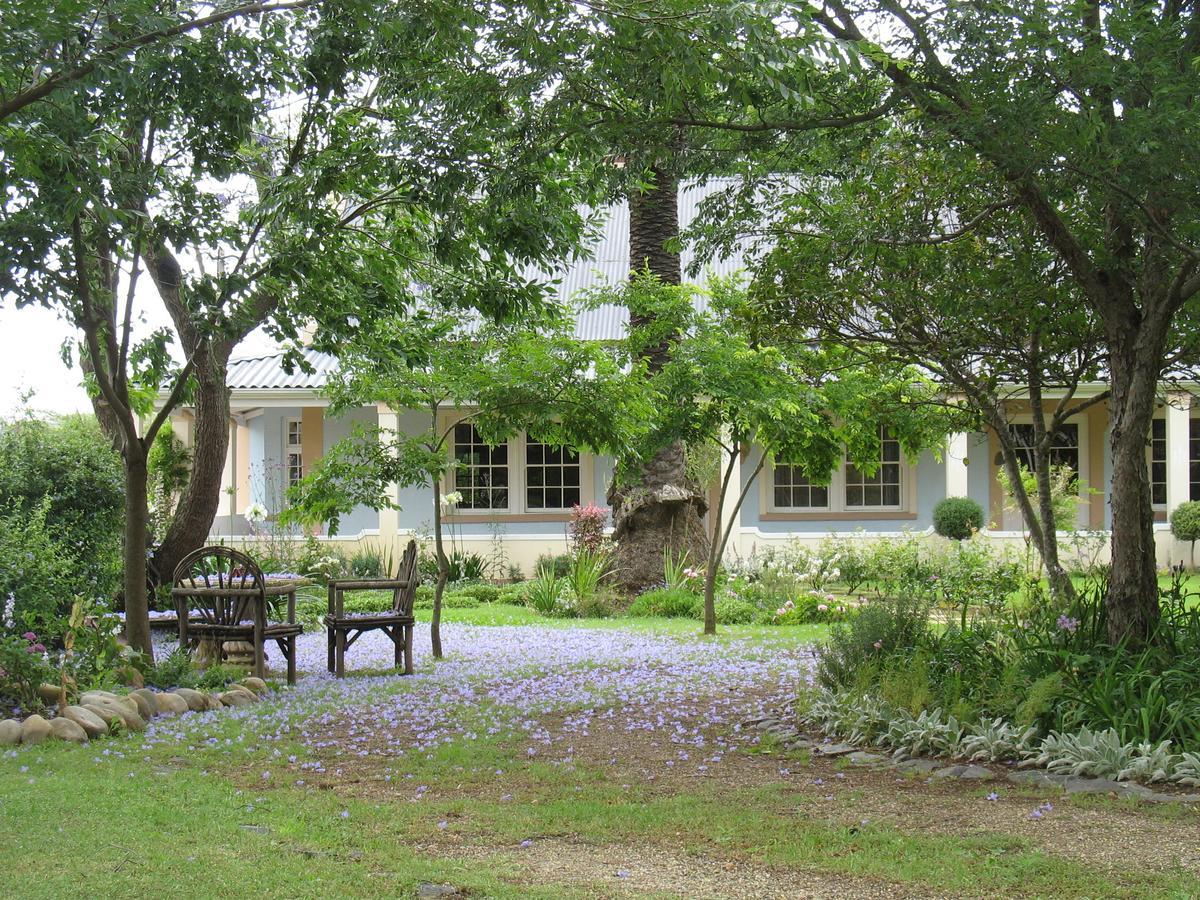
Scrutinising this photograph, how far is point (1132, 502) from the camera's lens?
6.46m

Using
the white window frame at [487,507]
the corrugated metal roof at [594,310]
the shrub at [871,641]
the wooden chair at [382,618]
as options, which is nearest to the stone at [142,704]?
the wooden chair at [382,618]

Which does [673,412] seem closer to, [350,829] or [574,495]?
[350,829]

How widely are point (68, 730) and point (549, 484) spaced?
13.7 metres

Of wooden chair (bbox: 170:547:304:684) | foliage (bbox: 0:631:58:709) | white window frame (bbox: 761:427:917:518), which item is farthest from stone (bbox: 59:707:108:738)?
white window frame (bbox: 761:427:917:518)

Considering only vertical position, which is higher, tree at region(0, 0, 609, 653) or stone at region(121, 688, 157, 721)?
tree at region(0, 0, 609, 653)

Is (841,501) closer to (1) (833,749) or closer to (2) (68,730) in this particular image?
(1) (833,749)

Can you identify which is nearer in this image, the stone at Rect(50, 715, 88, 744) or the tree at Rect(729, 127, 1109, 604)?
the stone at Rect(50, 715, 88, 744)

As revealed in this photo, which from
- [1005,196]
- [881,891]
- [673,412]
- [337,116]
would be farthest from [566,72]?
[673,412]

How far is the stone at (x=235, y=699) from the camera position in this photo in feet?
26.8

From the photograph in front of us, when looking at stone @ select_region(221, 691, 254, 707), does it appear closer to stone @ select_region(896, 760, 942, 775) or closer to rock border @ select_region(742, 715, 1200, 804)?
rock border @ select_region(742, 715, 1200, 804)

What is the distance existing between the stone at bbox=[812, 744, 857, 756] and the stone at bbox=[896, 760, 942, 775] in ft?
1.21

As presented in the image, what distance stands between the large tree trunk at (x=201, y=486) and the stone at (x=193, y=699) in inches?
216

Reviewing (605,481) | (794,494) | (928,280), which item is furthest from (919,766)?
(794,494)

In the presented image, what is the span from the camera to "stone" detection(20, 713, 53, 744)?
660cm
